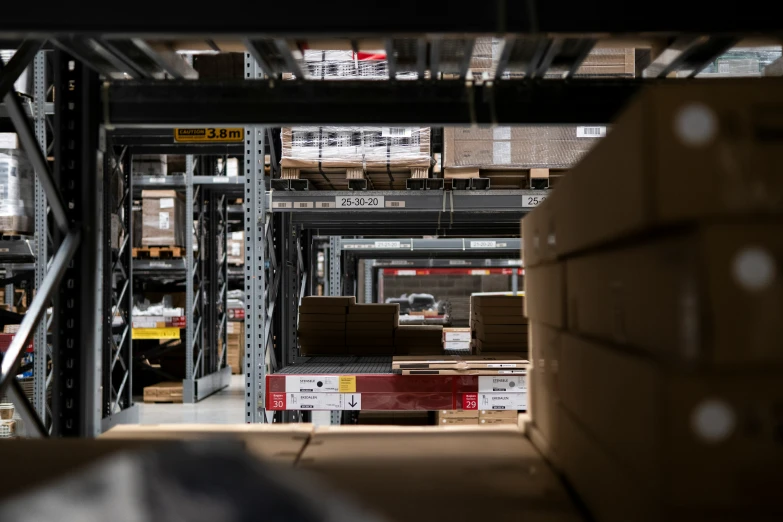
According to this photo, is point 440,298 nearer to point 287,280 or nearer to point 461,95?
point 287,280

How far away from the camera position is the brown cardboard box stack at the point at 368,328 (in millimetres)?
5621

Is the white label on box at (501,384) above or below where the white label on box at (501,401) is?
above

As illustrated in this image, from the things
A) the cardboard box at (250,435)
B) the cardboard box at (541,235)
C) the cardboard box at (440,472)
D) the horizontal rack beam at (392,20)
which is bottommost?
the cardboard box at (440,472)

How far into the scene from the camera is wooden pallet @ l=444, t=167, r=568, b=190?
4.75 m

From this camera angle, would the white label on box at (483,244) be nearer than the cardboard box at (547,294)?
No

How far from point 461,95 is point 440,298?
22085 millimetres

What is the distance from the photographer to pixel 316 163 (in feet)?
15.2

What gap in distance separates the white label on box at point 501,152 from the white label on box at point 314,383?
1.96 metres

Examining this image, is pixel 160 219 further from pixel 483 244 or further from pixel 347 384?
pixel 347 384

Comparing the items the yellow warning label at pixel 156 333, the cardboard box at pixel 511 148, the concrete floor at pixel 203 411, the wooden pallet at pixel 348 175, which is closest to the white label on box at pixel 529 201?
the cardboard box at pixel 511 148

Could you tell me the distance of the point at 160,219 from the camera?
34.8 feet

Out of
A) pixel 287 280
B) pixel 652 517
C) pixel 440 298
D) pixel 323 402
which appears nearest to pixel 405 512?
pixel 652 517

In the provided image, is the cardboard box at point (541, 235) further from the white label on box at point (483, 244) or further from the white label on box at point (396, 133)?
the white label on box at point (483, 244)

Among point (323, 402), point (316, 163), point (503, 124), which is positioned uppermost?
point (316, 163)
